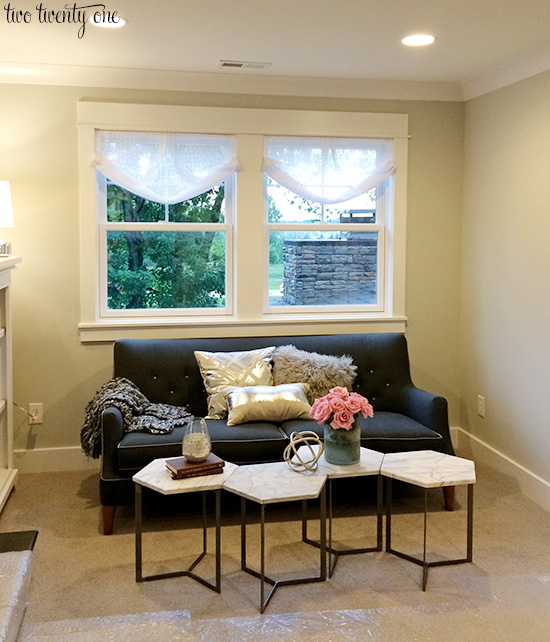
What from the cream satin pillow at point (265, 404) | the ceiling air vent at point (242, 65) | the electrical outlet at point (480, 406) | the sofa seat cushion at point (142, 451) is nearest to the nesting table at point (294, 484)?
the sofa seat cushion at point (142, 451)

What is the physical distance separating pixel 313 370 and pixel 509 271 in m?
1.29

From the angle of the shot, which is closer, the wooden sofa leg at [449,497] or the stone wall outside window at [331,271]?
the wooden sofa leg at [449,497]

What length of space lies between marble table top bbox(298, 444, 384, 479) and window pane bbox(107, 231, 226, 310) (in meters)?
1.68

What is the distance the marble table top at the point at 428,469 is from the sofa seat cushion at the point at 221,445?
65 cm

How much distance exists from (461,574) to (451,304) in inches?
85.6

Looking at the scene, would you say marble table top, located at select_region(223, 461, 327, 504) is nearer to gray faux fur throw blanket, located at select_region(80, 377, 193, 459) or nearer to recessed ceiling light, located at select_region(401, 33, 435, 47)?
gray faux fur throw blanket, located at select_region(80, 377, 193, 459)

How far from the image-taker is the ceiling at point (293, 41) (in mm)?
3115

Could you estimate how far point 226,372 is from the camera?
4.11 metres

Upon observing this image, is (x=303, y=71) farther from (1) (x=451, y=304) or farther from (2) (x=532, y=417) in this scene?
(2) (x=532, y=417)

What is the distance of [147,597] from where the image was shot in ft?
9.41

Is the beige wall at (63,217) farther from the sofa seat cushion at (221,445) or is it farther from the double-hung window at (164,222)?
the sofa seat cushion at (221,445)

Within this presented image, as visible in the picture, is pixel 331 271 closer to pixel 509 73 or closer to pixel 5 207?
pixel 509 73

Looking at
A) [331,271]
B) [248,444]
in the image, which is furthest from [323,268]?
[248,444]

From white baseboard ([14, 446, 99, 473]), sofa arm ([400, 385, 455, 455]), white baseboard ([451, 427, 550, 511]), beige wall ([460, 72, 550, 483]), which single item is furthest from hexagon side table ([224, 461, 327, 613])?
white baseboard ([14, 446, 99, 473])
